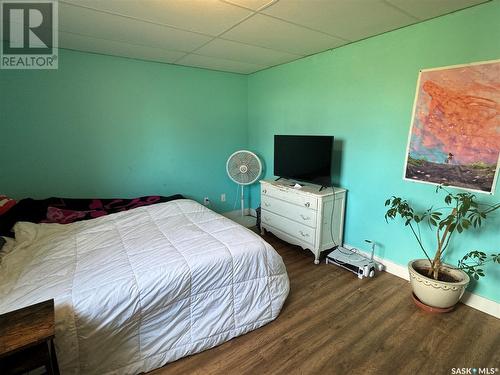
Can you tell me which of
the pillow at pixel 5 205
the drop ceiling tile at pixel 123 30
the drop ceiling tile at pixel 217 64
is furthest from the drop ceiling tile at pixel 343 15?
the pillow at pixel 5 205

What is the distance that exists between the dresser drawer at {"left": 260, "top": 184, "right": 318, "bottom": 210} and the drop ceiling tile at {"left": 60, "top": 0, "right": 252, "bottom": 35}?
1.72 metres

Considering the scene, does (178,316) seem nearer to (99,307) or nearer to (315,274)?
(99,307)

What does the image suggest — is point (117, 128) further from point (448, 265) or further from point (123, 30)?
point (448, 265)

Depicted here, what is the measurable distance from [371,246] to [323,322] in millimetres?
1129

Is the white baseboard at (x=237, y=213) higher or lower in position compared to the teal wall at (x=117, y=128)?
lower

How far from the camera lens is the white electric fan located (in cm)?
345

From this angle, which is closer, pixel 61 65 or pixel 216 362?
pixel 216 362

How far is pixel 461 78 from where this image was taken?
190cm

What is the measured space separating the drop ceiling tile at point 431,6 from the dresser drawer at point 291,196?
5.50 ft

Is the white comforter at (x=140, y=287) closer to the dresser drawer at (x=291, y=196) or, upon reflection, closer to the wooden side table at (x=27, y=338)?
the wooden side table at (x=27, y=338)

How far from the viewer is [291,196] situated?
2861mm

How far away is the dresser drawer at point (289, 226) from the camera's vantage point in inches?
107

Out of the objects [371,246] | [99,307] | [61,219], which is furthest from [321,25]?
[61,219]

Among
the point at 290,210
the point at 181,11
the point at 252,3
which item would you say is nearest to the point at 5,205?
the point at 181,11
